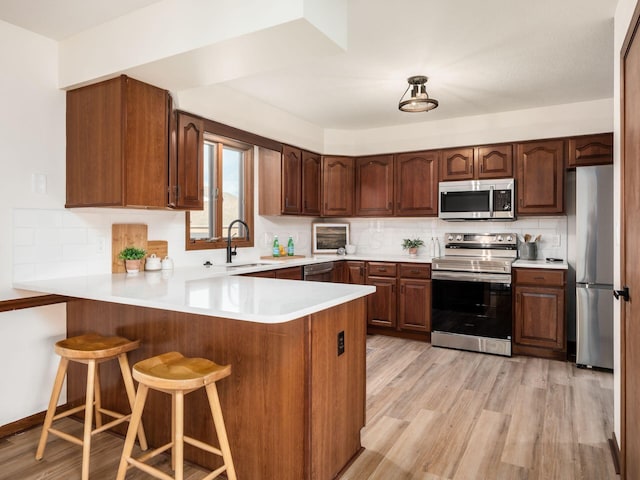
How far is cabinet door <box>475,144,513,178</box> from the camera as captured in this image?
4318 millimetres

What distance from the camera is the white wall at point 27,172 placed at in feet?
8.13

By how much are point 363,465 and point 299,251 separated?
3196mm

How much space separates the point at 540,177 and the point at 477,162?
24.4 inches

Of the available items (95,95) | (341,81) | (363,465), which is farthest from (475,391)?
(95,95)

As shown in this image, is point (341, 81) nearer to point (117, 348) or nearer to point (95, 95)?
point (95, 95)

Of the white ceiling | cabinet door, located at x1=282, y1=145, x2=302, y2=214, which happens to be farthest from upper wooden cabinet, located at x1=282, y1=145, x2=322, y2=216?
the white ceiling

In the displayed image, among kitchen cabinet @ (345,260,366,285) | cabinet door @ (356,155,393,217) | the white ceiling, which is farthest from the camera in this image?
cabinet door @ (356,155,393,217)

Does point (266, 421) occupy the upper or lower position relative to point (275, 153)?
lower

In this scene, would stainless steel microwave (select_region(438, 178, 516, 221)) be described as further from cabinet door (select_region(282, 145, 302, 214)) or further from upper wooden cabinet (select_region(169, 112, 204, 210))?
upper wooden cabinet (select_region(169, 112, 204, 210))

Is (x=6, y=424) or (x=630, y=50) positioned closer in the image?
(x=630, y=50)

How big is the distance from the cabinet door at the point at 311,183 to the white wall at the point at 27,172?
8.20 feet

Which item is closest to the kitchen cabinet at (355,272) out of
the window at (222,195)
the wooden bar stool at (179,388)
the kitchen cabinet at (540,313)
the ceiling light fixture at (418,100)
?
the window at (222,195)

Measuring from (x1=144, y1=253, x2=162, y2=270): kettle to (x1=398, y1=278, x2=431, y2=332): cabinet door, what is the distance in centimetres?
250

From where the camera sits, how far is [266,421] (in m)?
1.89
